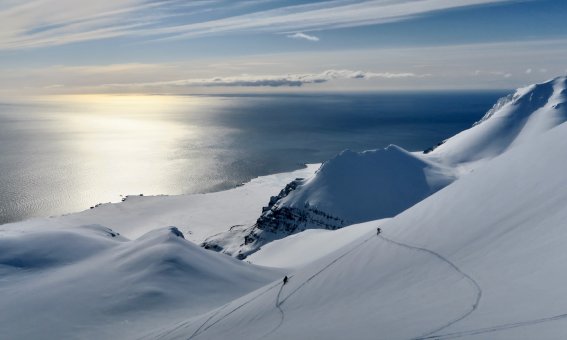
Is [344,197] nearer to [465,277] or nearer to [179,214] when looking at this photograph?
[179,214]

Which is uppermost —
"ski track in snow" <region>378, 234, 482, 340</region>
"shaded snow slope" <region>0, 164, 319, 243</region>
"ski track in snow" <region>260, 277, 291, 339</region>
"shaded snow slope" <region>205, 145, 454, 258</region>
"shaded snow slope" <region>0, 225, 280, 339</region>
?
"ski track in snow" <region>378, 234, 482, 340</region>

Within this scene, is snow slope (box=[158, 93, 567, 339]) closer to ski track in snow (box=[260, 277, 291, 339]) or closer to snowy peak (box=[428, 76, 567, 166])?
ski track in snow (box=[260, 277, 291, 339])

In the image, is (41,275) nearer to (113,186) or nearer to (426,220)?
(426,220)

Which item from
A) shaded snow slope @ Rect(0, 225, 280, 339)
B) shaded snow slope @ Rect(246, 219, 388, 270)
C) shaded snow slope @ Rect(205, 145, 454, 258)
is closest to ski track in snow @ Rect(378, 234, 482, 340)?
shaded snow slope @ Rect(0, 225, 280, 339)

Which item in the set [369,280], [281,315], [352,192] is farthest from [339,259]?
[352,192]

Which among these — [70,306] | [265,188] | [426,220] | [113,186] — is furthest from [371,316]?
[113,186]
